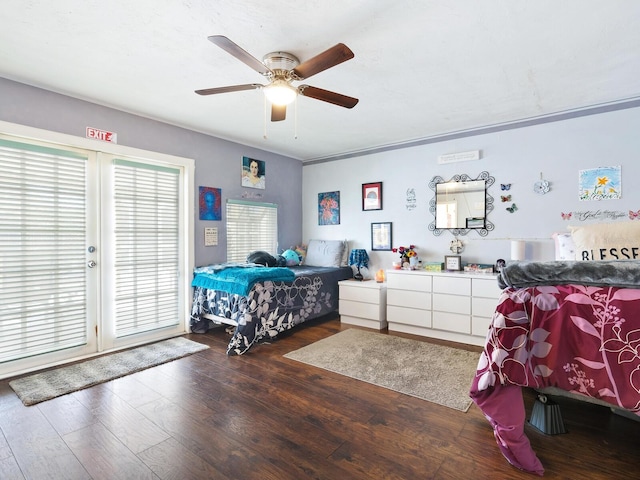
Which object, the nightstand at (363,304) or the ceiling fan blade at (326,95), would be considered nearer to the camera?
the ceiling fan blade at (326,95)

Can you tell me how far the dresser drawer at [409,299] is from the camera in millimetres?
3768

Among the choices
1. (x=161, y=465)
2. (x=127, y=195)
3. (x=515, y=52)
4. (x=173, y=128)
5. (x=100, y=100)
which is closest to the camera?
(x=161, y=465)

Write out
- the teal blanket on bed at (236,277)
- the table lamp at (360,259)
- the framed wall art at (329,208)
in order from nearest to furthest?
the teal blanket on bed at (236,277), the table lamp at (360,259), the framed wall art at (329,208)

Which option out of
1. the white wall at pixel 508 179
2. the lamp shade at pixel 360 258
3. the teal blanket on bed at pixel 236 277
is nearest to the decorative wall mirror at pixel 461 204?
the white wall at pixel 508 179

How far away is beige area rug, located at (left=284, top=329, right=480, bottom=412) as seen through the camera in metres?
2.44

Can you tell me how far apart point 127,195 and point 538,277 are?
366cm

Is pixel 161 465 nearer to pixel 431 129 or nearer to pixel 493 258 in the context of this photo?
pixel 493 258

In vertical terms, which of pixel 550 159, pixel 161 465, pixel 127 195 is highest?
pixel 550 159

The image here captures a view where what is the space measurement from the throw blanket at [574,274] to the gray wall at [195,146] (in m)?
3.46

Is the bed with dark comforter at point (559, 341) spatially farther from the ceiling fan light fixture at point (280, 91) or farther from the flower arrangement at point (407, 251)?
A: the flower arrangement at point (407, 251)

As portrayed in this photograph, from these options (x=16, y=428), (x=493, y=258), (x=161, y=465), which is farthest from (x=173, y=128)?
(x=493, y=258)

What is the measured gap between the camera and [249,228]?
4695mm

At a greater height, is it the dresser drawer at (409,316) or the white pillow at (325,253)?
the white pillow at (325,253)

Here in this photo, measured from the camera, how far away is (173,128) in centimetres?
382
